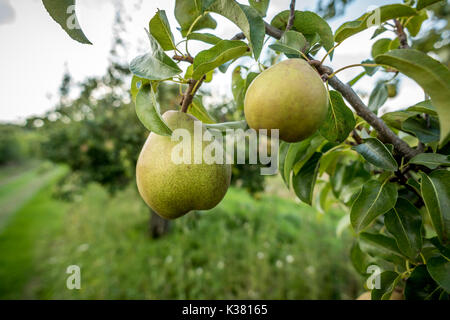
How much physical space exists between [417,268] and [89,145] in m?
3.51

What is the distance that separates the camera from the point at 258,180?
299 centimetres

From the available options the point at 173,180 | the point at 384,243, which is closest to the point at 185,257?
the point at 384,243

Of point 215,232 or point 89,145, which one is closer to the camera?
point 89,145

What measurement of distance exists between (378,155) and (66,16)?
743 mm

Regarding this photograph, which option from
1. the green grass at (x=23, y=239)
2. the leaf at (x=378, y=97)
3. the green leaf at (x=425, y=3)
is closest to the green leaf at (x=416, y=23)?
the leaf at (x=378, y=97)

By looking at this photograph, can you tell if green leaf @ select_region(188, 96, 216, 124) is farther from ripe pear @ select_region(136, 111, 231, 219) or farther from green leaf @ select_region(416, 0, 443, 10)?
green leaf @ select_region(416, 0, 443, 10)

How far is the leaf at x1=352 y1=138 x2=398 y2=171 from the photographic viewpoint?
0.62m

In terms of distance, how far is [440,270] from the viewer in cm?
65

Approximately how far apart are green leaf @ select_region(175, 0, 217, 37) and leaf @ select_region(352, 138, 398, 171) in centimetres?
51

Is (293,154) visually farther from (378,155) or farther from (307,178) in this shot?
(378,155)
